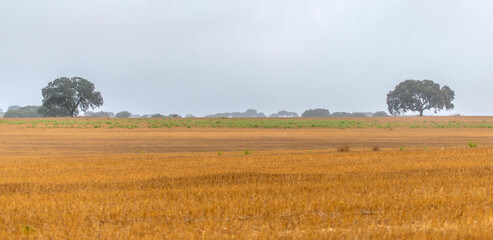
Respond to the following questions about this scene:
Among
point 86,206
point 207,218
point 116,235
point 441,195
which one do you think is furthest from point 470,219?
point 86,206

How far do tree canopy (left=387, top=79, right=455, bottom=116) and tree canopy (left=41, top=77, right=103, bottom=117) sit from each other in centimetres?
6001

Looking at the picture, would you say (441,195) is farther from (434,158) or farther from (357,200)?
(434,158)

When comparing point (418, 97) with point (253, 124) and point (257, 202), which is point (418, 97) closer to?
point (253, 124)

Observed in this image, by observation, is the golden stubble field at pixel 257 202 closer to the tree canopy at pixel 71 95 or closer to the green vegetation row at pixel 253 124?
the green vegetation row at pixel 253 124

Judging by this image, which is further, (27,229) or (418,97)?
(418,97)

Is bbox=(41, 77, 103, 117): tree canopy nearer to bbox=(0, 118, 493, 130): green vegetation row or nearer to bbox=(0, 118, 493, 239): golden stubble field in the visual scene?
bbox=(0, 118, 493, 130): green vegetation row

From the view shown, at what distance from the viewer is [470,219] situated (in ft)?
23.1

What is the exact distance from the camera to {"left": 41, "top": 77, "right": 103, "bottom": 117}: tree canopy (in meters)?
96.4

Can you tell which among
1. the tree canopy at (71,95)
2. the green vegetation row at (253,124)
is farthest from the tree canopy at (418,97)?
the tree canopy at (71,95)

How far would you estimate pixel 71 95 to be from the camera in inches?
3814

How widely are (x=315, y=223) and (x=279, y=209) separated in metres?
1.05

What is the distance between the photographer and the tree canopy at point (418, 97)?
98938mm

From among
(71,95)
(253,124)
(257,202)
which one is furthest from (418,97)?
(257,202)

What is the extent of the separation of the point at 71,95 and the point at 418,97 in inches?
2683
